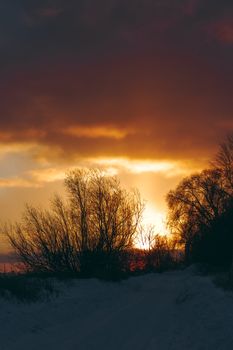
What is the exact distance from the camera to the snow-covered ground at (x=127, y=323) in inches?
714

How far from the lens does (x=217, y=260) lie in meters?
51.4

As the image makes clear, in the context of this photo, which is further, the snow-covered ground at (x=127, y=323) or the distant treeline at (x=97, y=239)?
the distant treeline at (x=97, y=239)

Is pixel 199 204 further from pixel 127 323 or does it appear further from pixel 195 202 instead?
pixel 127 323

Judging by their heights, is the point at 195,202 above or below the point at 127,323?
above

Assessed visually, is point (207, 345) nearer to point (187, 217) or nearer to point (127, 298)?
point (127, 298)

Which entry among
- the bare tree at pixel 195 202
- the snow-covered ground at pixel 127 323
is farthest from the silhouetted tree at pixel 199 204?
the snow-covered ground at pixel 127 323

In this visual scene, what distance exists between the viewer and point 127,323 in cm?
2338

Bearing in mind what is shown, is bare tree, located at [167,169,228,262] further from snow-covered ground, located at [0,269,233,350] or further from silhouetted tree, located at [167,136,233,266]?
snow-covered ground, located at [0,269,233,350]

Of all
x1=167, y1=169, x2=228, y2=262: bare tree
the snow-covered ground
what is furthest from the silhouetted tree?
the snow-covered ground

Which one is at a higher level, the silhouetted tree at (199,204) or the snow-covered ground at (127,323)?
the silhouetted tree at (199,204)

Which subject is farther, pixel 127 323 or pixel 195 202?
pixel 195 202

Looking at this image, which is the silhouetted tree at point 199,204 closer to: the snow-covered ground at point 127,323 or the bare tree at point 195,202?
the bare tree at point 195,202

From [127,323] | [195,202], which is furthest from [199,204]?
[127,323]

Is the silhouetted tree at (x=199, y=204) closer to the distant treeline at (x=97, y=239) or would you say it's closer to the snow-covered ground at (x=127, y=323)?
the distant treeline at (x=97, y=239)
